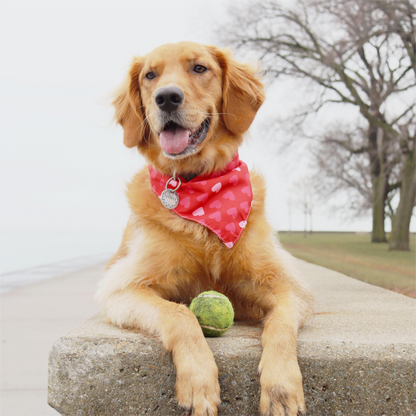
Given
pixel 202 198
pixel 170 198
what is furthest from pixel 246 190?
pixel 170 198

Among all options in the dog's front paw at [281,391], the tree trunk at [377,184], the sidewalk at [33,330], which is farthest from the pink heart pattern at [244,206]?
the tree trunk at [377,184]

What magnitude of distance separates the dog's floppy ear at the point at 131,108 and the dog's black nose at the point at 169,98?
601 mm

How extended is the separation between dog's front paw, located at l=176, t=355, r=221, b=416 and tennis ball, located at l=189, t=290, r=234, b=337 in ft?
1.40

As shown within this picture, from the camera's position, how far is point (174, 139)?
2896 millimetres

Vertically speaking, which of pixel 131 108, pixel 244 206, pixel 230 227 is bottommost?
pixel 230 227

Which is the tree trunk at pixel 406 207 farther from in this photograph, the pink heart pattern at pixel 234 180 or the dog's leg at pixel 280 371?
the dog's leg at pixel 280 371

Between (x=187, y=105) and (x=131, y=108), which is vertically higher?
(x=131, y=108)

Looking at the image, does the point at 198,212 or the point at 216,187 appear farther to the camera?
the point at 216,187

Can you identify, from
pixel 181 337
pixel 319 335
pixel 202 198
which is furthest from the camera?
pixel 202 198

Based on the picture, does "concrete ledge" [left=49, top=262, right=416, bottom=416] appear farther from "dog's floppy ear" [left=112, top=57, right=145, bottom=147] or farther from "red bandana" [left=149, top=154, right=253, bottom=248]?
"dog's floppy ear" [left=112, top=57, right=145, bottom=147]

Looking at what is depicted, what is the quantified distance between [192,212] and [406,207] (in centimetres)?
1414

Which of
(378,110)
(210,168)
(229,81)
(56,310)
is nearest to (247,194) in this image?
(210,168)

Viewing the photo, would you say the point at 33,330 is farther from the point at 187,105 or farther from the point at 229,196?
the point at 187,105

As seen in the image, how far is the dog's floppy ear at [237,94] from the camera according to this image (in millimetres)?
3268
